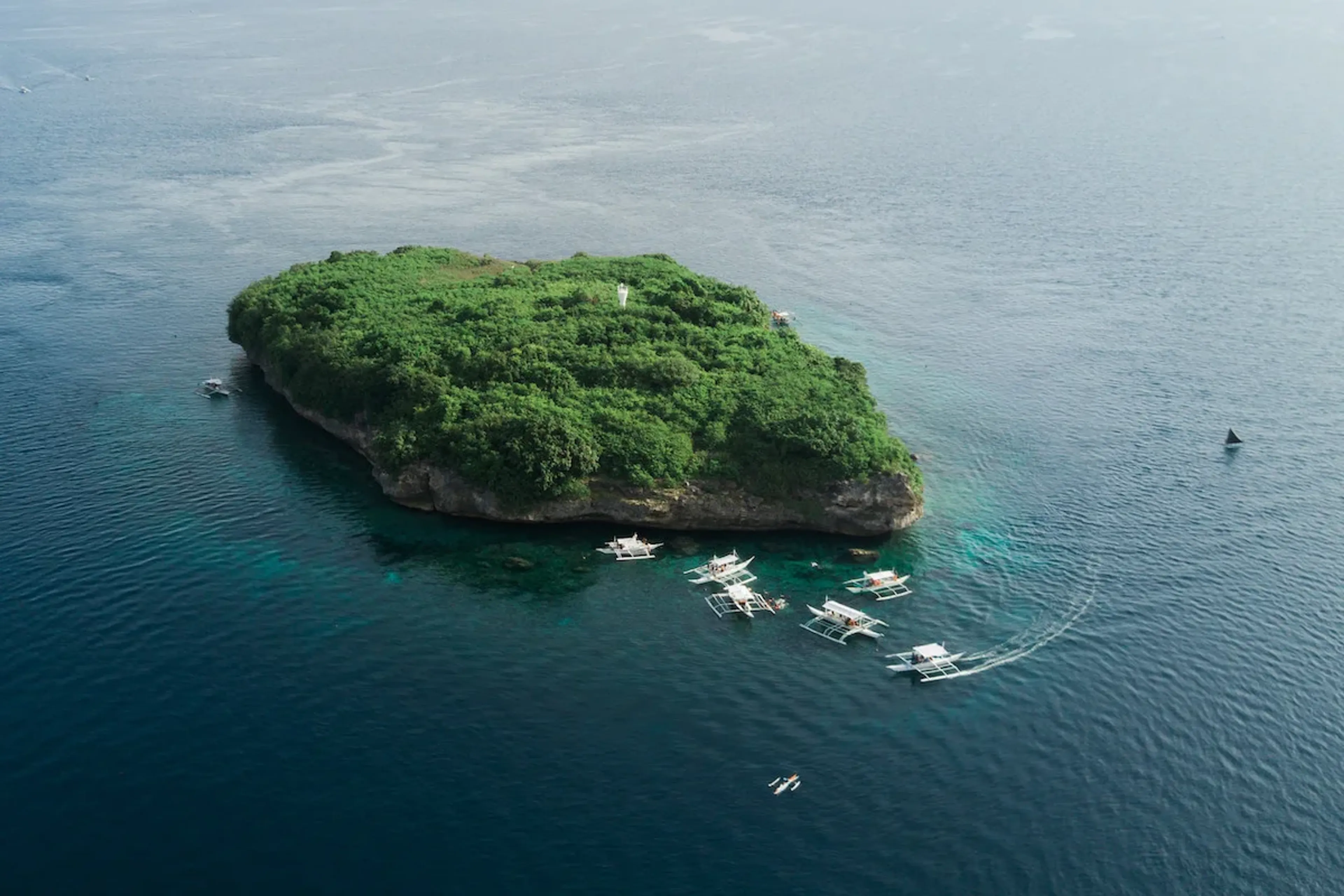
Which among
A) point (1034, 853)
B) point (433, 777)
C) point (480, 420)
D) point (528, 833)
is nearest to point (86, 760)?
point (433, 777)

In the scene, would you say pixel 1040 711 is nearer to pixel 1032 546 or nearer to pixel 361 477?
pixel 1032 546

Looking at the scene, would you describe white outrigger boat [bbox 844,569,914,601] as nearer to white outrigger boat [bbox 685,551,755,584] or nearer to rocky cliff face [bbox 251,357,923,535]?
white outrigger boat [bbox 685,551,755,584]

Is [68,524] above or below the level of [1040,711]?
above

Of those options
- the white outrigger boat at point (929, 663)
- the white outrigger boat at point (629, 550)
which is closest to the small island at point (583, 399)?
the white outrigger boat at point (629, 550)

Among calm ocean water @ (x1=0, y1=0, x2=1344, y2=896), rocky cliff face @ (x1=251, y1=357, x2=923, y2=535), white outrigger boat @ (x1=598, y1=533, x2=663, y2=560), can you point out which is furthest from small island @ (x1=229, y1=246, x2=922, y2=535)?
white outrigger boat @ (x1=598, y1=533, x2=663, y2=560)

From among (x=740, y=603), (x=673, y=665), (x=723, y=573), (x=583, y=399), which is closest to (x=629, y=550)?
(x=723, y=573)

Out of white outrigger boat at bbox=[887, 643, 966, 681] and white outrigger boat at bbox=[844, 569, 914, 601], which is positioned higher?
white outrigger boat at bbox=[844, 569, 914, 601]
